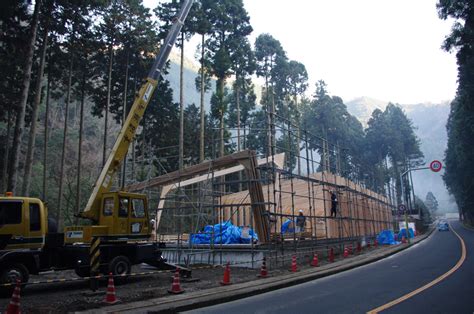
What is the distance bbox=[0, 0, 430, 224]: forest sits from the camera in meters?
20.6

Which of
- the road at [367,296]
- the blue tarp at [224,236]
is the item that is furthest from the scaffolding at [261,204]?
the road at [367,296]

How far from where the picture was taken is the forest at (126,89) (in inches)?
811

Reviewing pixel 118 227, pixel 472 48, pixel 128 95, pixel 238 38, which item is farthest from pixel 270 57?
pixel 118 227

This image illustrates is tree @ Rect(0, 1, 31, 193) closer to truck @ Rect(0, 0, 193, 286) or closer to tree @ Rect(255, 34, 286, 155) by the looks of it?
truck @ Rect(0, 0, 193, 286)

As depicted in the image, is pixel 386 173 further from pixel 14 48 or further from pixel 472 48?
pixel 14 48

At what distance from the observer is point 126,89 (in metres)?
30.2

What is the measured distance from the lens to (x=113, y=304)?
938cm

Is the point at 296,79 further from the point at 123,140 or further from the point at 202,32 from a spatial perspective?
the point at 123,140

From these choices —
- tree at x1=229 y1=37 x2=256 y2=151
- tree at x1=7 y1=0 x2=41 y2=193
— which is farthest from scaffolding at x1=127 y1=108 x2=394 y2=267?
tree at x1=229 y1=37 x2=256 y2=151

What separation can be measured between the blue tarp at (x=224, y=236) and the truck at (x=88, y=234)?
14.1 ft

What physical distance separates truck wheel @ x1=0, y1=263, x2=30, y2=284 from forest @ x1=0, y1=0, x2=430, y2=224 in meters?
7.42

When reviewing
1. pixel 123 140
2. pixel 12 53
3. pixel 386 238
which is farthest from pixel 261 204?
pixel 386 238

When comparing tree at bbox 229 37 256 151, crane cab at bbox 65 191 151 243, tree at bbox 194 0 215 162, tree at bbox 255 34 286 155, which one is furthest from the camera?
tree at bbox 255 34 286 155

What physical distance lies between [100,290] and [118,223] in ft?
8.28
